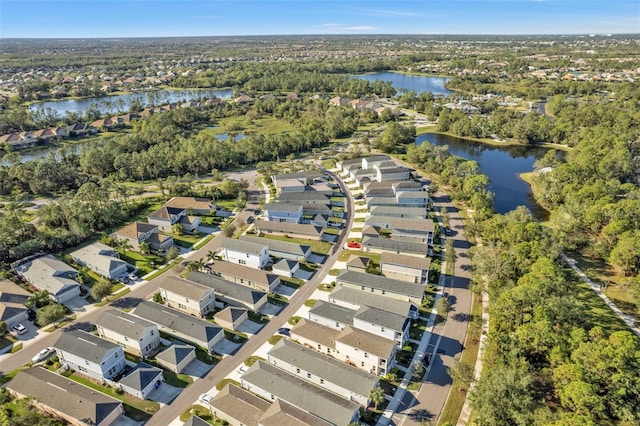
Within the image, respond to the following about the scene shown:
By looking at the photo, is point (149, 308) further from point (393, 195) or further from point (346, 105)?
point (346, 105)

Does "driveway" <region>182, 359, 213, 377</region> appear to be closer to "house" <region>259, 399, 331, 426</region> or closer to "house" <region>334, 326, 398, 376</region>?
"house" <region>259, 399, 331, 426</region>

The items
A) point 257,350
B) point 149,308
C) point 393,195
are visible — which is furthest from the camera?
point 393,195

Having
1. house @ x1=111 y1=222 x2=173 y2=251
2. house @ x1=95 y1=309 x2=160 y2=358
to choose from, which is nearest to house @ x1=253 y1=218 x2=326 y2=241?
house @ x1=111 y1=222 x2=173 y2=251

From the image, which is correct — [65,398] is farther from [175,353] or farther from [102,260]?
[102,260]

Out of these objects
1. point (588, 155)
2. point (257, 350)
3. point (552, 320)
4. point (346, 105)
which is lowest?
point (257, 350)

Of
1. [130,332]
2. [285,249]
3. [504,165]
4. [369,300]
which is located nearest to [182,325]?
[130,332]

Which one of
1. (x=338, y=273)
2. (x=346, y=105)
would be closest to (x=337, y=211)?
(x=338, y=273)

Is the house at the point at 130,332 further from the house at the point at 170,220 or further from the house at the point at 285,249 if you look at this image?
the house at the point at 170,220
